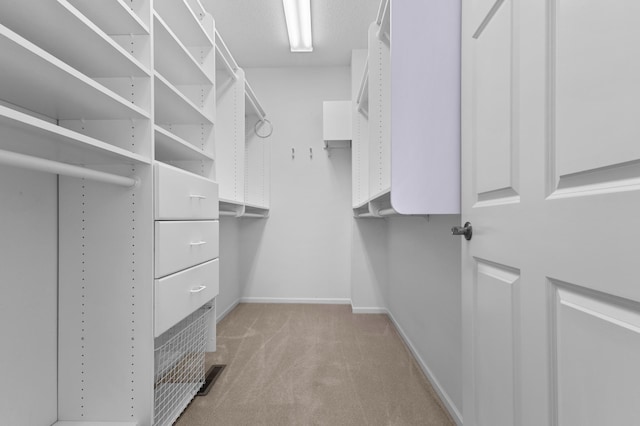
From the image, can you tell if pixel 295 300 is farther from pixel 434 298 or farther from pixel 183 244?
pixel 183 244

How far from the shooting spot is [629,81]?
1.46 feet

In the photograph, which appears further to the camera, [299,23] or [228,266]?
[228,266]

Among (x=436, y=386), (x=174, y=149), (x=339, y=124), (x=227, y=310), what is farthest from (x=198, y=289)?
(x=339, y=124)

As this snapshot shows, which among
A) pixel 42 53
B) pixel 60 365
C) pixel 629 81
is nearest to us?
pixel 629 81

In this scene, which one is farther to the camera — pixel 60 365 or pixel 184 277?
pixel 184 277

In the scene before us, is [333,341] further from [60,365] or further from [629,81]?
[629,81]

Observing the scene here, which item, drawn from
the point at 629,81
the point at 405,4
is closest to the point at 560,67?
the point at 629,81

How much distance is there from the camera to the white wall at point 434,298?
1.42 meters

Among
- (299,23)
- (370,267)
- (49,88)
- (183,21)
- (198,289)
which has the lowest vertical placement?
(370,267)

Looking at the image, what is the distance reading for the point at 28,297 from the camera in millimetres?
1110

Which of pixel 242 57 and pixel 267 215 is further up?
pixel 242 57

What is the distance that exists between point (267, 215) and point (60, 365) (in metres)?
2.32

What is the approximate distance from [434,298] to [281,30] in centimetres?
248

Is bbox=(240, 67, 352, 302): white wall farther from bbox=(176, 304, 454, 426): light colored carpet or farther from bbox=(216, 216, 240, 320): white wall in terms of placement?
bbox=(176, 304, 454, 426): light colored carpet
